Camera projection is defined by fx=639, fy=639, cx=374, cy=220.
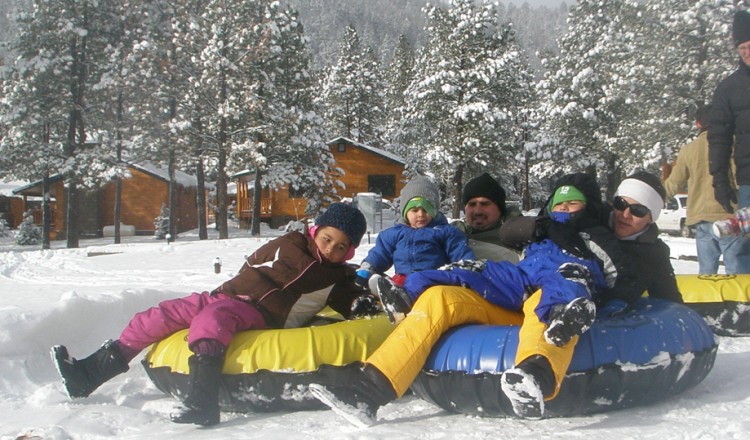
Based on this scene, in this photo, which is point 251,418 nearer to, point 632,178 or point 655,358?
point 655,358

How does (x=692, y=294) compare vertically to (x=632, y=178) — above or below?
below

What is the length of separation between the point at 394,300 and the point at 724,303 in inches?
126

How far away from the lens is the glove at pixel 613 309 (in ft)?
11.2

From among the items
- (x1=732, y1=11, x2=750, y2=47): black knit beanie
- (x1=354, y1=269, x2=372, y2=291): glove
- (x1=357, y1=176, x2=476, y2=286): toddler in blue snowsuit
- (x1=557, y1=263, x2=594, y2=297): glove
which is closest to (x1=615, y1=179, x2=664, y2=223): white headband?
(x1=557, y1=263, x2=594, y2=297): glove

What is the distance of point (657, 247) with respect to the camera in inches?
144

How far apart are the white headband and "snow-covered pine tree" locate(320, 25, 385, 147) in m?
40.0

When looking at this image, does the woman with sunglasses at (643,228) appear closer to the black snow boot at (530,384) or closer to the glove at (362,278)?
the black snow boot at (530,384)

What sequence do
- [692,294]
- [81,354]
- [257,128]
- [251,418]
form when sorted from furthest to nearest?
[257,128]
[692,294]
[81,354]
[251,418]

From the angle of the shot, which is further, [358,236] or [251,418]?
[358,236]

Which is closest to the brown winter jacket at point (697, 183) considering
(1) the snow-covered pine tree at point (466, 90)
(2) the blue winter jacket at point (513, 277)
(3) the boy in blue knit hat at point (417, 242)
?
(3) the boy in blue knit hat at point (417, 242)

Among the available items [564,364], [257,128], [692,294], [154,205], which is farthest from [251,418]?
[154,205]

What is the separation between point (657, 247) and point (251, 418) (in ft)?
8.05

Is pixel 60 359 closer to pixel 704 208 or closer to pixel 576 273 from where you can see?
pixel 576 273

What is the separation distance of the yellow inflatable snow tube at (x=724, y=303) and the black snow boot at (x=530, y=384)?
2.98 meters
